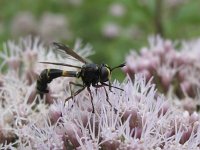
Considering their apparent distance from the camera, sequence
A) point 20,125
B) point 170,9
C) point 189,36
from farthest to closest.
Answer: point 170,9 < point 189,36 < point 20,125

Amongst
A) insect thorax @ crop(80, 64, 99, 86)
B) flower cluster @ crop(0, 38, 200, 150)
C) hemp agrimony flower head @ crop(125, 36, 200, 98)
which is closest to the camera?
flower cluster @ crop(0, 38, 200, 150)

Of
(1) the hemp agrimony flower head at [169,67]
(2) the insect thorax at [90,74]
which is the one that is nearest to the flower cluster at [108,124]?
(2) the insect thorax at [90,74]

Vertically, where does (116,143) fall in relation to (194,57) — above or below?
below

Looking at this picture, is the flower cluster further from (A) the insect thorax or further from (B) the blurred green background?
(B) the blurred green background

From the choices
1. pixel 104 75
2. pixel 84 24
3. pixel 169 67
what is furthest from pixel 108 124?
pixel 84 24

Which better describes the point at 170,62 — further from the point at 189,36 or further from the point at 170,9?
the point at 170,9

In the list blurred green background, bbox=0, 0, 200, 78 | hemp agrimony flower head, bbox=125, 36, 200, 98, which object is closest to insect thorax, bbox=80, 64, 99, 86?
hemp agrimony flower head, bbox=125, 36, 200, 98

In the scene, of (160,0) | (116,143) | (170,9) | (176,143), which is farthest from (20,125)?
(170,9)
